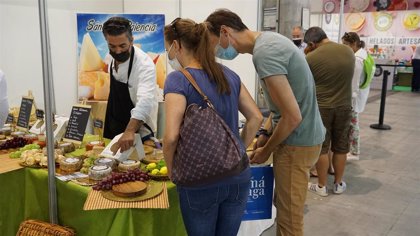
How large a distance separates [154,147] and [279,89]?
1050 millimetres

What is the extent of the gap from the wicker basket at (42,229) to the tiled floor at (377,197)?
1.49m

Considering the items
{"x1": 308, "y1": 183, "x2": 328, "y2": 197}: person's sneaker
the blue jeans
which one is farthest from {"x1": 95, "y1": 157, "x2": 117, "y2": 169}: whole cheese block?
{"x1": 308, "y1": 183, "x2": 328, "y2": 197}: person's sneaker

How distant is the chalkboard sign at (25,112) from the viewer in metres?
2.75

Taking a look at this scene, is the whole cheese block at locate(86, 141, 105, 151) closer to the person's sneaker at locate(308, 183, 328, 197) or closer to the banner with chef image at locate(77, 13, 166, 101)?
the banner with chef image at locate(77, 13, 166, 101)

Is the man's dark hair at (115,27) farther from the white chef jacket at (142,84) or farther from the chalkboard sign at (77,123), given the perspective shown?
the chalkboard sign at (77,123)

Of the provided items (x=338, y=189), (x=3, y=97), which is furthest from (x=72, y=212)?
(x=338, y=189)

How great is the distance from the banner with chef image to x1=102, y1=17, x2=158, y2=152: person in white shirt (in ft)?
6.25

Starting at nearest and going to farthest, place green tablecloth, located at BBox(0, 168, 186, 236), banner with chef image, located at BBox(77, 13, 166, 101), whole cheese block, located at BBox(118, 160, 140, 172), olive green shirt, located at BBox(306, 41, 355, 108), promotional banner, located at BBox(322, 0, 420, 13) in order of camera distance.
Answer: green tablecloth, located at BBox(0, 168, 186, 236) → whole cheese block, located at BBox(118, 160, 140, 172) → olive green shirt, located at BBox(306, 41, 355, 108) → banner with chef image, located at BBox(77, 13, 166, 101) → promotional banner, located at BBox(322, 0, 420, 13)

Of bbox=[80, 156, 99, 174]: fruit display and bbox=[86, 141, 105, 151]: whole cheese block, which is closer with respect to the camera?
bbox=[80, 156, 99, 174]: fruit display

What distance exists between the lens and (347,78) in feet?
10.7

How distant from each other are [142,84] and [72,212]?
827 mm

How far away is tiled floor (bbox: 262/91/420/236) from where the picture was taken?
3035mm

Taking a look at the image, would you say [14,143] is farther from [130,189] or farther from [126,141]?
[130,189]

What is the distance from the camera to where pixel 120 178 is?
1.86 metres
